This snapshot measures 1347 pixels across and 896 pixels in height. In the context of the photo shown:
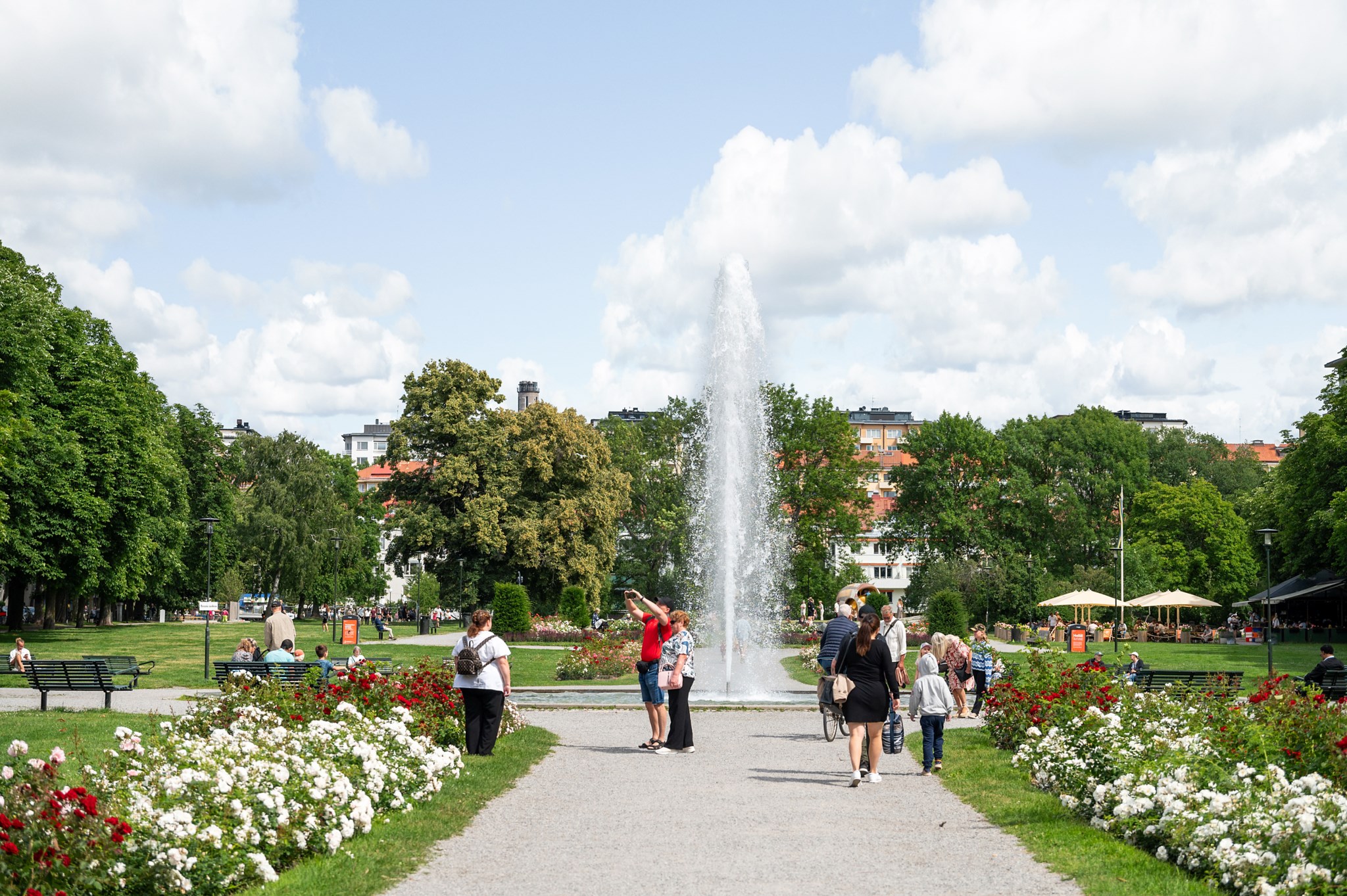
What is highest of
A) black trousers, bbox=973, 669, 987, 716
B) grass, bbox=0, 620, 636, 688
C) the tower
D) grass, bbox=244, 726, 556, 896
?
the tower

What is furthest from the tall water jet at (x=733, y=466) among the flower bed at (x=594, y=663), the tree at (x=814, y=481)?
the tree at (x=814, y=481)

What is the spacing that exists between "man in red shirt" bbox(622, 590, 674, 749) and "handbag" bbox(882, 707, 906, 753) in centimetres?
257

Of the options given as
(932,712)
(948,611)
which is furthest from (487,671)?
(948,611)

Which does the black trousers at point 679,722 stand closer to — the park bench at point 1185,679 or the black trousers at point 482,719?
the black trousers at point 482,719

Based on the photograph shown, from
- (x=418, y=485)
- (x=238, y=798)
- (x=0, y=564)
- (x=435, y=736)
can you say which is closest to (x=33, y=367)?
(x=0, y=564)

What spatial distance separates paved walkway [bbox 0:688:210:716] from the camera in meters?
20.4

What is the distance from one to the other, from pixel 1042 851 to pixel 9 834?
6379mm

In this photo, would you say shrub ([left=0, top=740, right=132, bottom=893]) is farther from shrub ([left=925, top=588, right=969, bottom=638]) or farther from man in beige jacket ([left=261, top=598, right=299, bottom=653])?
shrub ([left=925, top=588, right=969, bottom=638])

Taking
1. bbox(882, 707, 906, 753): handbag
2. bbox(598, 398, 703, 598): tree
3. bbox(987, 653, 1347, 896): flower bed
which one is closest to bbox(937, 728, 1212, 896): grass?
bbox(987, 653, 1347, 896): flower bed

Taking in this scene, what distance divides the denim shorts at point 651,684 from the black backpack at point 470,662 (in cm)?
225

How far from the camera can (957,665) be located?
20469 millimetres

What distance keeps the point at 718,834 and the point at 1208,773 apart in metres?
3.50

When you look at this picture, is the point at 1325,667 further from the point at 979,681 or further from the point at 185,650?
the point at 185,650

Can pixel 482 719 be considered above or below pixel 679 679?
below
